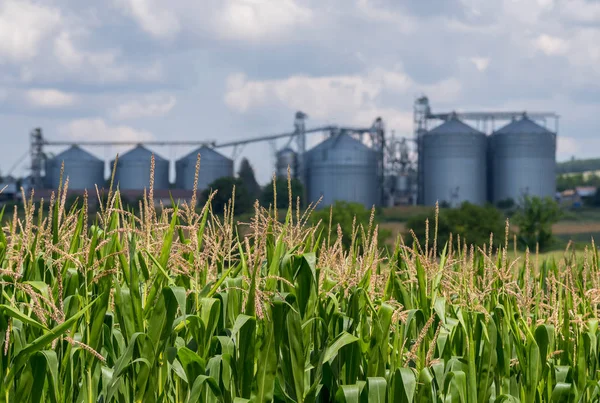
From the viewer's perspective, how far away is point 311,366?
20.0ft

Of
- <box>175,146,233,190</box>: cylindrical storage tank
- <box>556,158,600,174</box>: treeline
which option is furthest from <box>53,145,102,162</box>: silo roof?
<box>556,158,600,174</box>: treeline

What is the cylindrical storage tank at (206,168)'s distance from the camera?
89.9m

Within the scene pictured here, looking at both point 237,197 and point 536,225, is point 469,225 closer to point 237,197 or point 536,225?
point 536,225

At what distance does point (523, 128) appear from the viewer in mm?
81375

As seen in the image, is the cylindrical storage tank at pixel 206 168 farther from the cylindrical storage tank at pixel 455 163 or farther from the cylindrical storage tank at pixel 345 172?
the cylindrical storage tank at pixel 455 163

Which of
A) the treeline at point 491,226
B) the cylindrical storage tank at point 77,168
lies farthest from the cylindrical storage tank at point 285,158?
the treeline at point 491,226

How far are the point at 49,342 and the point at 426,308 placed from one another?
3110mm

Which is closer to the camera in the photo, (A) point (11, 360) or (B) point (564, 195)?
(A) point (11, 360)

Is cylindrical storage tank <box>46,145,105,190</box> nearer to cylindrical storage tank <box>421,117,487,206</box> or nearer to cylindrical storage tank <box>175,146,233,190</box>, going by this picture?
cylindrical storage tank <box>175,146,233,190</box>

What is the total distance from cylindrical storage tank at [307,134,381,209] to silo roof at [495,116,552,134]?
481 inches

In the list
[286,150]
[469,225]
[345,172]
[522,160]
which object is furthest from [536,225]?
[286,150]

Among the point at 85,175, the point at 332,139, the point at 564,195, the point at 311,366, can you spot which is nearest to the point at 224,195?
the point at 332,139

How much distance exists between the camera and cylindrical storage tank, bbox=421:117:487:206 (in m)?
80.1

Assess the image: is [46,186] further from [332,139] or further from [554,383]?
[554,383]
